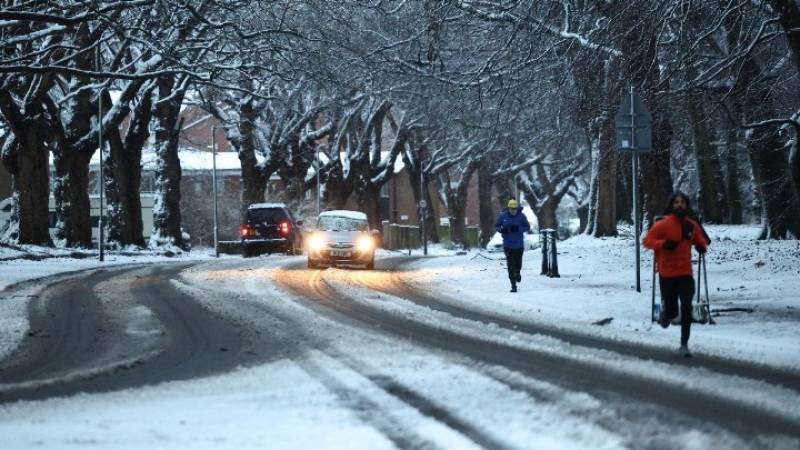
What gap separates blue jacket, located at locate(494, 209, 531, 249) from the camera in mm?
21828

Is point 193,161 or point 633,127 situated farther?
point 193,161

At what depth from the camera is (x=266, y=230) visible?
4469 centimetres

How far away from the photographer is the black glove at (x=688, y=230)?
12055 millimetres

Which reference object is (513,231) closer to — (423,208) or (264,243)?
(264,243)

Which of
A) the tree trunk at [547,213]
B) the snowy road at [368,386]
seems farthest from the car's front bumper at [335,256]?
the tree trunk at [547,213]

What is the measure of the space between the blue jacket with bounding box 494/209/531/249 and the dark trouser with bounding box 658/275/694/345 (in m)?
9.37

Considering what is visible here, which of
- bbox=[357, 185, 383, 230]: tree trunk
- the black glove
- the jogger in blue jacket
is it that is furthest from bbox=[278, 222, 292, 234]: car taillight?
the black glove

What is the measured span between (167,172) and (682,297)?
117ft

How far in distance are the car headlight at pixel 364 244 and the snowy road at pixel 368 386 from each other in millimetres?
14766

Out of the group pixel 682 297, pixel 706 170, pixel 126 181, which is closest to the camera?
pixel 682 297

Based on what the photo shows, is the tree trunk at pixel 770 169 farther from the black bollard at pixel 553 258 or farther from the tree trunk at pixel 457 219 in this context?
the tree trunk at pixel 457 219

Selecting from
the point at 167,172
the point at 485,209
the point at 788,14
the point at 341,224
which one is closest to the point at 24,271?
the point at 341,224

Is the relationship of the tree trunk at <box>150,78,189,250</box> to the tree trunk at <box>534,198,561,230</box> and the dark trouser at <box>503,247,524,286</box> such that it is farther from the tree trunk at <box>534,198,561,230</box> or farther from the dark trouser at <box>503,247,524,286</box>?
the tree trunk at <box>534,198,561,230</box>

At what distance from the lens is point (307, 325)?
1489cm
